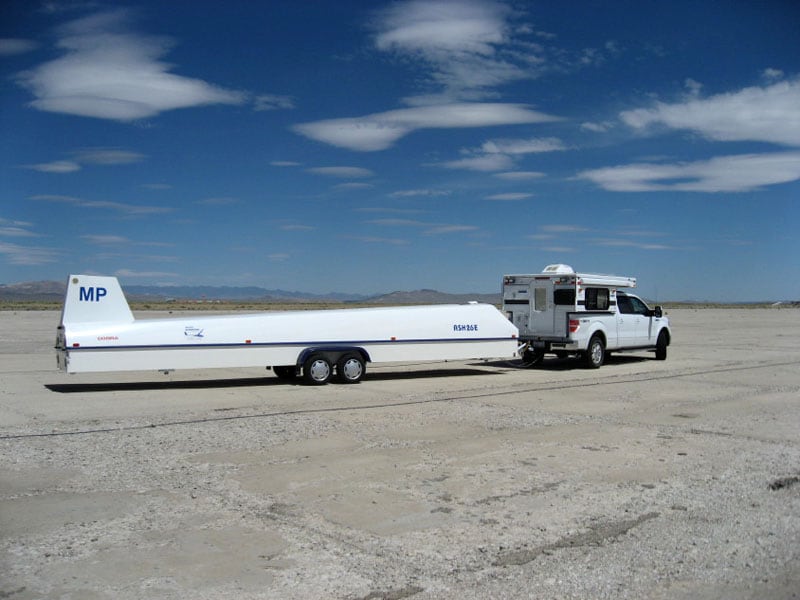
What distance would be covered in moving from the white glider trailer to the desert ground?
35.2 inches

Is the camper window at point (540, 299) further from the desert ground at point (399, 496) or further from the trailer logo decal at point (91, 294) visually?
the trailer logo decal at point (91, 294)

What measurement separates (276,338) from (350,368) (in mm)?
1802

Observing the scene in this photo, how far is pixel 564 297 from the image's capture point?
1970cm

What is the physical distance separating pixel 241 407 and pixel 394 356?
4811 mm

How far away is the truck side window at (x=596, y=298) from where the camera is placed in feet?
65.2

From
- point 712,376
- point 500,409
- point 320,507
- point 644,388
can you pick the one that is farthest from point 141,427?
point 712,376

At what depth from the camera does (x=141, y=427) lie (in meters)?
10.9

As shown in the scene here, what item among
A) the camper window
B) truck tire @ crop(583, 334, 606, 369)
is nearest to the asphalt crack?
truck tire @ crop(583, 334, 606, 369)

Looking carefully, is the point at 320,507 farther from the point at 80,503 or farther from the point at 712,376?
the point at 712,376

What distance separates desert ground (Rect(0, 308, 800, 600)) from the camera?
5332mm

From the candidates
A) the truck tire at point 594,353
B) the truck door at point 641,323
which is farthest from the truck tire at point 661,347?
the truck tire at point 594,353

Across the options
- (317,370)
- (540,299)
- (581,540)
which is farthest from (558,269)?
(581,540)

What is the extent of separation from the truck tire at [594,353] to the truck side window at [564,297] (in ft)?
4.07

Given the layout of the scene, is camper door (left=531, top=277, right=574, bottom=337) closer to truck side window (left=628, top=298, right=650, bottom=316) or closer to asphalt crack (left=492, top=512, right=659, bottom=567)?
truck side window (left=628, top=298, right=650, bottom=316)
